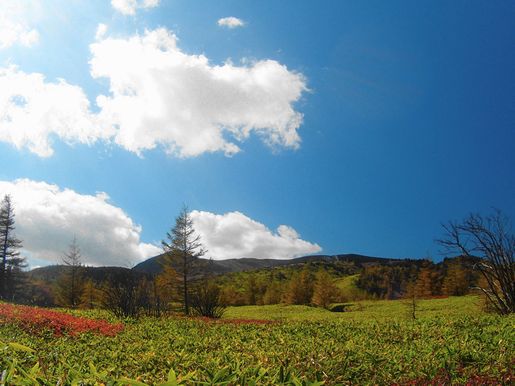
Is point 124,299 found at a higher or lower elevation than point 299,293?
higher

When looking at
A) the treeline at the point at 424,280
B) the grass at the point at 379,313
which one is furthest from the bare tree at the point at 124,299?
the treeline at the point at 424,280

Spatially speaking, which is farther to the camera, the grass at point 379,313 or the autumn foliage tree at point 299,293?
the autumn foliage tree at point 299,293

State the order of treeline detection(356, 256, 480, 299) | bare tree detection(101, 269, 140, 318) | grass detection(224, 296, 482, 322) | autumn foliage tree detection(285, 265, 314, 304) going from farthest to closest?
1. autumn foliage tree detection(285, 265, 314, 304)
2. treeline detection(356, 256, 480, 299)
3. grass detection(224, 296, 482, 322)
4. bare tree detection(101, 269, 140, 318)

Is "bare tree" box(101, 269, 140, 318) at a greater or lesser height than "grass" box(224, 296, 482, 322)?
greater

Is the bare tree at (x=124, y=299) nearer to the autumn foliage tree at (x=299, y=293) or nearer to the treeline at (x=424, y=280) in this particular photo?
the treeline at (x=424, y=280)

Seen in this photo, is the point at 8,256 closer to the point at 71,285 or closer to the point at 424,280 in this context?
the point at 71,285

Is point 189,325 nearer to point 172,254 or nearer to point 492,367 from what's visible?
point 492,367

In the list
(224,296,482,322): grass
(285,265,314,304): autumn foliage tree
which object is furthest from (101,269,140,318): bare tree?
(285,265,314,304): autumn foliage tree

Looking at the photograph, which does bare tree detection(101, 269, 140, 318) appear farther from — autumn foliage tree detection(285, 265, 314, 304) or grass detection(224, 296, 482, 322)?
autumn foliage tree detection(285, 265, 314, 304)

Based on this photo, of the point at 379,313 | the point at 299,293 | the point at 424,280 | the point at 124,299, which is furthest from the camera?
the point at 299,293

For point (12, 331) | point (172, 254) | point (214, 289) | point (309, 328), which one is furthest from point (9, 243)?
point (309, 328)

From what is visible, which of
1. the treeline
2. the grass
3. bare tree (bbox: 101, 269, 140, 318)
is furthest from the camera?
the treeline

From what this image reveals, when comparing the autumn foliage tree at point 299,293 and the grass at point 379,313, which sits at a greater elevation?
the autumn foliage tree at point 299,293

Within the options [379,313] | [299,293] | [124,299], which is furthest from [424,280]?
[124,299]
